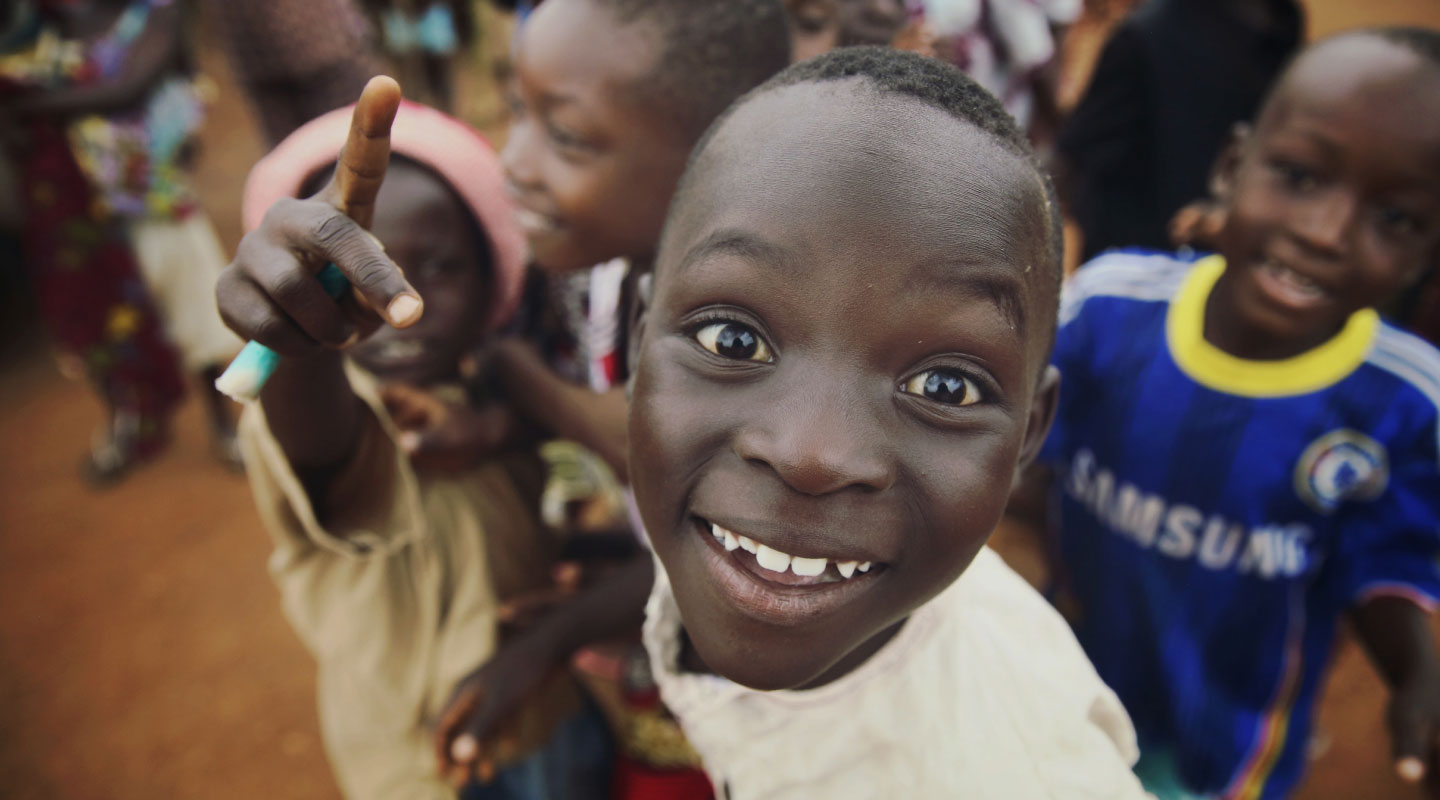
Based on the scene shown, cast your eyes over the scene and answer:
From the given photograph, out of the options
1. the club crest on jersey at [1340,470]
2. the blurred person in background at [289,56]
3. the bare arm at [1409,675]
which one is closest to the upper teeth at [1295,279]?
the club crest on jersey at [1340,470]

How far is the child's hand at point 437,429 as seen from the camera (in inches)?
60.7

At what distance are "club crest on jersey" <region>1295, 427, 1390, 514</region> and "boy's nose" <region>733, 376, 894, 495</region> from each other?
115 cm

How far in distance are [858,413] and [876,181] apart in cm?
21

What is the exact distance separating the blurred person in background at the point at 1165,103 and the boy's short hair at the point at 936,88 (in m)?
2.13

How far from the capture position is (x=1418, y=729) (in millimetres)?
1497

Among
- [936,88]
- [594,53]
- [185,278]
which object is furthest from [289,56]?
[936,88]

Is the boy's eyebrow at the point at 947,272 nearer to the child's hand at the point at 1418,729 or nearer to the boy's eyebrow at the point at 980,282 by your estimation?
the boy's eyebrow at the point at 980,282

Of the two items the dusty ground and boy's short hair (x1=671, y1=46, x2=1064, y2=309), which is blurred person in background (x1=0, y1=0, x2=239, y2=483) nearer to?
the dusty ground

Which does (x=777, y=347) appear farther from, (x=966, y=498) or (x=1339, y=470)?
(x=1339, y=470)

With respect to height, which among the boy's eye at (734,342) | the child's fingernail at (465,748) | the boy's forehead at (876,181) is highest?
the boy's forehead at (876,181)

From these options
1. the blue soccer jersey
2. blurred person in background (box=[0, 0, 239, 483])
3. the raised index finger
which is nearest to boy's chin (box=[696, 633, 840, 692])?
the raised index finger

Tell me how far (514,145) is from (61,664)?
287 cm

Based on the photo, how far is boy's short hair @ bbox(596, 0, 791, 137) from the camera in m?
1.49

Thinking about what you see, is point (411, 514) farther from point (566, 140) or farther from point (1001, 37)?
point (1001, 37)
